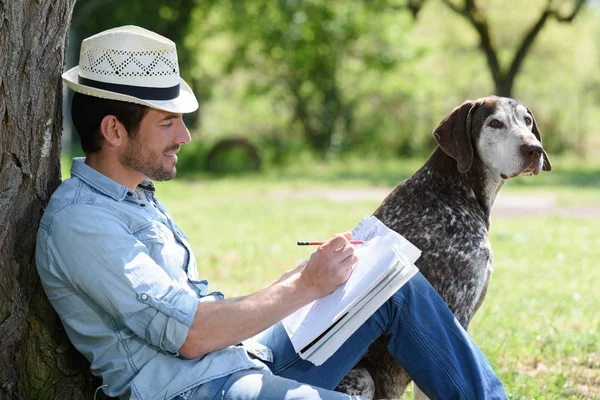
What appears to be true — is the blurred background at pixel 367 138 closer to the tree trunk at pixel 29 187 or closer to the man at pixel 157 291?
the man at pixel 157 291

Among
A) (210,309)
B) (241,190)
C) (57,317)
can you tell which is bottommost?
(241,190)

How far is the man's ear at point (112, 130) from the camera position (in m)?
3.36

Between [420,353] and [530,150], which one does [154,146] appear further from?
[530,150]

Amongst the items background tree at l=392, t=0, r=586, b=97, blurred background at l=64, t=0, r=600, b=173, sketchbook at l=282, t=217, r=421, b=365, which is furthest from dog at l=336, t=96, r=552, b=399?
background tree at l=392, t=0, r=586, b=97

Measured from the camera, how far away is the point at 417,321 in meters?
3.49

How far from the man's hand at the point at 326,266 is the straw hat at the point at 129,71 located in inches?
30.3

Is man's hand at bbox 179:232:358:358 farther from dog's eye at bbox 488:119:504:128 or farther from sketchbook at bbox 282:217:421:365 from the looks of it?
dog's eye at bbox 488:119:504:128

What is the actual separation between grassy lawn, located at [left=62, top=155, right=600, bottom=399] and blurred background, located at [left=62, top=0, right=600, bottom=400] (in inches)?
1.1

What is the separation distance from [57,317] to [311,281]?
1.08 meters

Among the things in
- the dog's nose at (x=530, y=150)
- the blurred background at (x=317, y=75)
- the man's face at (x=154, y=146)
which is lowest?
the blurred background at (x=317, y=75)

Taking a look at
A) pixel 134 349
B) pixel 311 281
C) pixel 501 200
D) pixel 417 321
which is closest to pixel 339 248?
pixel 311 281

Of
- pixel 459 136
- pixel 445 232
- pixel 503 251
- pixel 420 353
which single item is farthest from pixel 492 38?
pixel 420 353

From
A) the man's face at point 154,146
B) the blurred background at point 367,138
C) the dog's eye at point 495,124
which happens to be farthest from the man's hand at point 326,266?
the blurred background at point 367,138

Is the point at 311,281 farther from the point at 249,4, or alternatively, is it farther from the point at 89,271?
the point at 249,4
